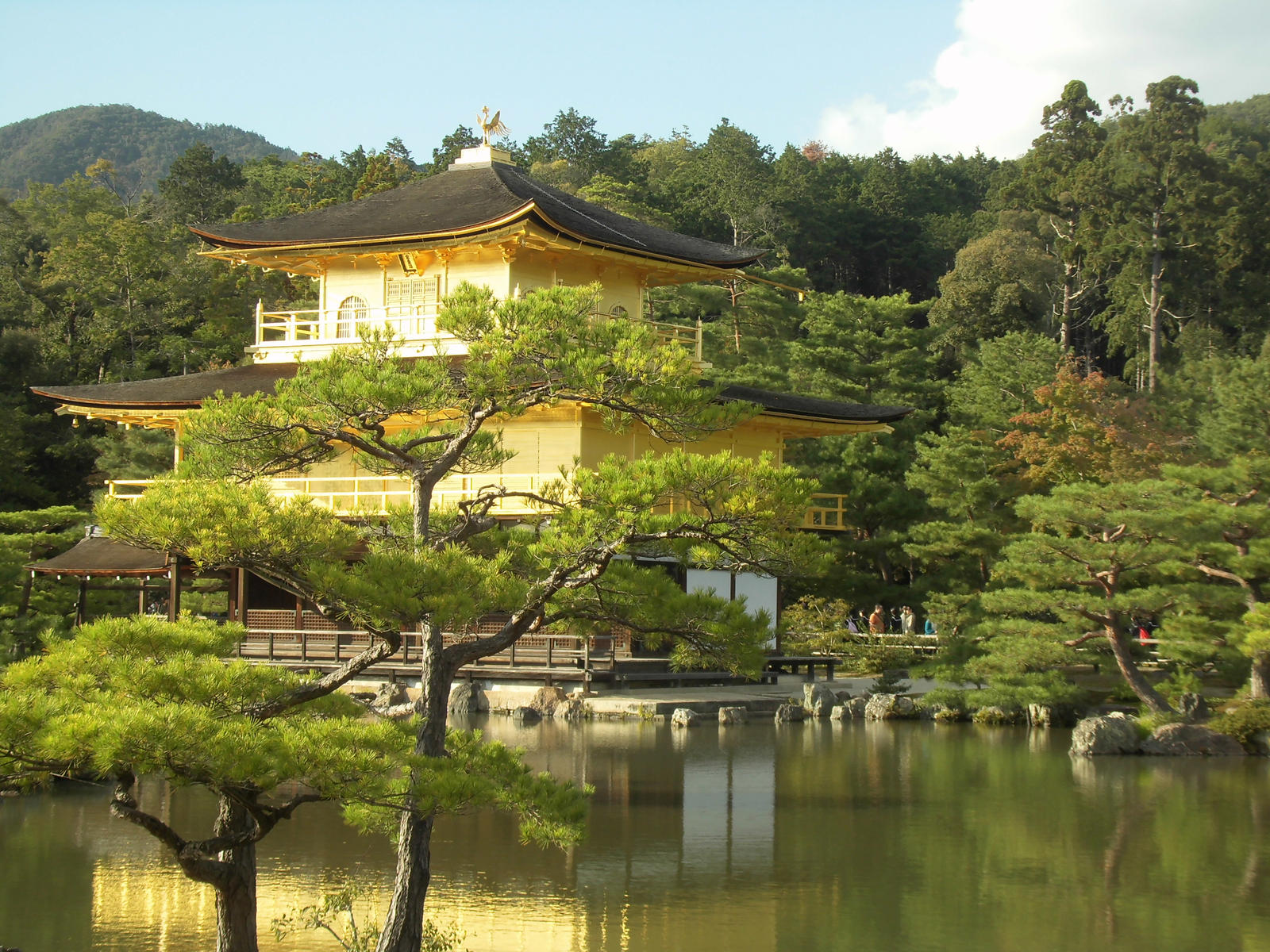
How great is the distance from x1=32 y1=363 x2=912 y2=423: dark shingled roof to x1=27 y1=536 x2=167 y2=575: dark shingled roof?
224cm

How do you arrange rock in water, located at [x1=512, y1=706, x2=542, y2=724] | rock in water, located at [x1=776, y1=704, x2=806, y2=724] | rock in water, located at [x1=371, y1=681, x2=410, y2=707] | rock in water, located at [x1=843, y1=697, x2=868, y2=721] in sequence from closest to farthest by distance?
1. rock in water, located at [x1=371, y1=681, x2=410, y2=707]
2. rock in water, located at [x1=512, y1=706, x2=542, y2=724]
3. rock in water, located at [x1=776, y1=704, x2=806, y2=724]
4. rock in water, located at [x1=843, y1=697, x2=868, y2=721]

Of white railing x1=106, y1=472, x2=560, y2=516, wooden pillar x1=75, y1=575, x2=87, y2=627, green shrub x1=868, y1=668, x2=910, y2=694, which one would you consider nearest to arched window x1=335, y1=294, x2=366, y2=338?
white railing x1=106, y1=472, x2=560, y2=516

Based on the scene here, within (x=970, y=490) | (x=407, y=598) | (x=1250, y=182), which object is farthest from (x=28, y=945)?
(x=1250, y=182)

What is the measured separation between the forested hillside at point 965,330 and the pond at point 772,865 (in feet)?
10.5

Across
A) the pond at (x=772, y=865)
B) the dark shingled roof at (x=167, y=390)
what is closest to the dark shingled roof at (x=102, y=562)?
the dark shingled roof at (x=167, y=390)

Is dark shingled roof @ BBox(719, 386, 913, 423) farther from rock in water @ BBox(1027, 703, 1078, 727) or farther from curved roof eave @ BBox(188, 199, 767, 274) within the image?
rock in water @ BBox(1027, 703, 1078, 727)

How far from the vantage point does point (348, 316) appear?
21.2 metres

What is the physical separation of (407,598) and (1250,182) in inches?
1427

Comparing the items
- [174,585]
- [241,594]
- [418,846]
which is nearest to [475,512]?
[418,846]

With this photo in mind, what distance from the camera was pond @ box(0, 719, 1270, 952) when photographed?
814 centimetres

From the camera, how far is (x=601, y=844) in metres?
10.3

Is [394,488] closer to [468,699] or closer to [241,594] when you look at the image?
[241,594]

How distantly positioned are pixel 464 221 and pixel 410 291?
1908 millimetres

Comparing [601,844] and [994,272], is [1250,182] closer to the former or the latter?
[994,272]
